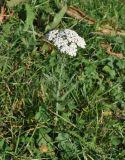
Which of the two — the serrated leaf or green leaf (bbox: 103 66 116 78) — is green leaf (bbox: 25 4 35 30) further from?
green leaf (bbox: 103 66 116 78)

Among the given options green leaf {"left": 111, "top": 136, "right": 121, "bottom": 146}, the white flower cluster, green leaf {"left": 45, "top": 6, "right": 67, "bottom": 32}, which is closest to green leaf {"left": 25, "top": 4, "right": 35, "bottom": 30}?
green leaf {"left": 45, "top": 6, "right": 67, "bottom": 32}

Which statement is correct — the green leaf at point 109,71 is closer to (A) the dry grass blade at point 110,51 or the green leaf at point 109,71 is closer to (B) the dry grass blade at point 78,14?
(A) the dry grass blade at point 110,51

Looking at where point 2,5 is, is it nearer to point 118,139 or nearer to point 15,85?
point 15,85

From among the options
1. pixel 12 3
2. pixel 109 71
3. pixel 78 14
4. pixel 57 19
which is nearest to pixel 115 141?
pixel 109 71

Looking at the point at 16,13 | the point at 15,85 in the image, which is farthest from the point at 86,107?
the point at 16,13

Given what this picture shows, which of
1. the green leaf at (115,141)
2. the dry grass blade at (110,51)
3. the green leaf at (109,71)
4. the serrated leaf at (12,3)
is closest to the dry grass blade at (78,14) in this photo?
the dry grass blade at (110,51)

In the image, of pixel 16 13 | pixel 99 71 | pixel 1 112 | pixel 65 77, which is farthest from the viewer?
pixel 16 13
